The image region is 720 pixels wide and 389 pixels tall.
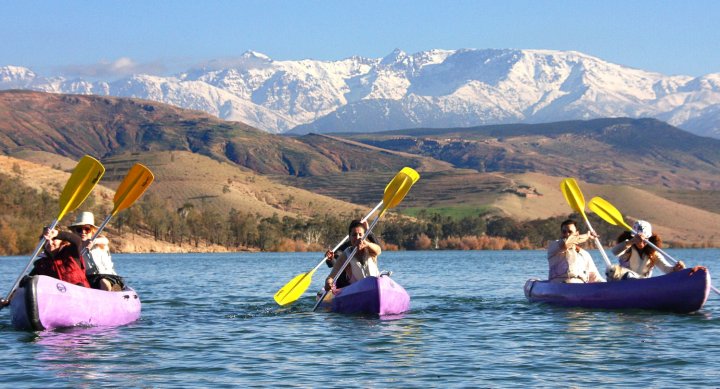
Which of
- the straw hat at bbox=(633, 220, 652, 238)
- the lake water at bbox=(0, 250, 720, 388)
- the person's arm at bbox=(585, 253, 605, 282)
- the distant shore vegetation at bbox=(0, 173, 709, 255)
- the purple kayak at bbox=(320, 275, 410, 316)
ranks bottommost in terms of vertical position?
the lake water at bbox=(0, 250, 720, 388)

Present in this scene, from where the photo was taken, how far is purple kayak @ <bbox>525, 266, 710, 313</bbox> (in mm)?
25344

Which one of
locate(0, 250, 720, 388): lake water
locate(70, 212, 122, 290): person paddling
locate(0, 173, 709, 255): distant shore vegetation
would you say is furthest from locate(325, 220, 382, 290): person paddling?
locate(0, 173, 709, 255): distant shore vegetation

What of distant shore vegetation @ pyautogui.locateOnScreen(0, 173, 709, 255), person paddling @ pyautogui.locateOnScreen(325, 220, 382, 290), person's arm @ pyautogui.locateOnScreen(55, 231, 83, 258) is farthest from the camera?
distant shore vegetation @ pyautogui.locateOnScreen(0, 173, 709, 255)

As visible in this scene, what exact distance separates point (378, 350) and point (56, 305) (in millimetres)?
6267

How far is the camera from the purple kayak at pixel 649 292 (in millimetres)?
25344

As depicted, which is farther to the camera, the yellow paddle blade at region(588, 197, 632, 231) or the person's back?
the yellow paddle blade at region(588, 197, 632, 231)

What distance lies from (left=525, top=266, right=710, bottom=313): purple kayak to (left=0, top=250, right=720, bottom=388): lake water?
10.3 inches

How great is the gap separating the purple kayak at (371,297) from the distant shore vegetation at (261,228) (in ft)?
299

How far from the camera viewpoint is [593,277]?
91.7 feet

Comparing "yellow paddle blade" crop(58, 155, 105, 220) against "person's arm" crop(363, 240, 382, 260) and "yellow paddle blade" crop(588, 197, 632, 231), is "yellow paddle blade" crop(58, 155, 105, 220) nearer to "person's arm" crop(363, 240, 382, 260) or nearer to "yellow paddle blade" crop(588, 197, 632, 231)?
"person's arm" crop(363, 240, 382, 260)

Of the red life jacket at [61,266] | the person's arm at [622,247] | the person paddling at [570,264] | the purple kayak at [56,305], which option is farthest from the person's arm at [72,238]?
the person's arm at [622,247]

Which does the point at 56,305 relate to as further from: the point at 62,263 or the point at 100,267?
the point at 100,267

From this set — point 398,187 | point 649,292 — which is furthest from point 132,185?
point 649,292

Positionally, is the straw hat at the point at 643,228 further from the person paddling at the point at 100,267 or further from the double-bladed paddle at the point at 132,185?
Result: the person paddling at the point at 100,267
